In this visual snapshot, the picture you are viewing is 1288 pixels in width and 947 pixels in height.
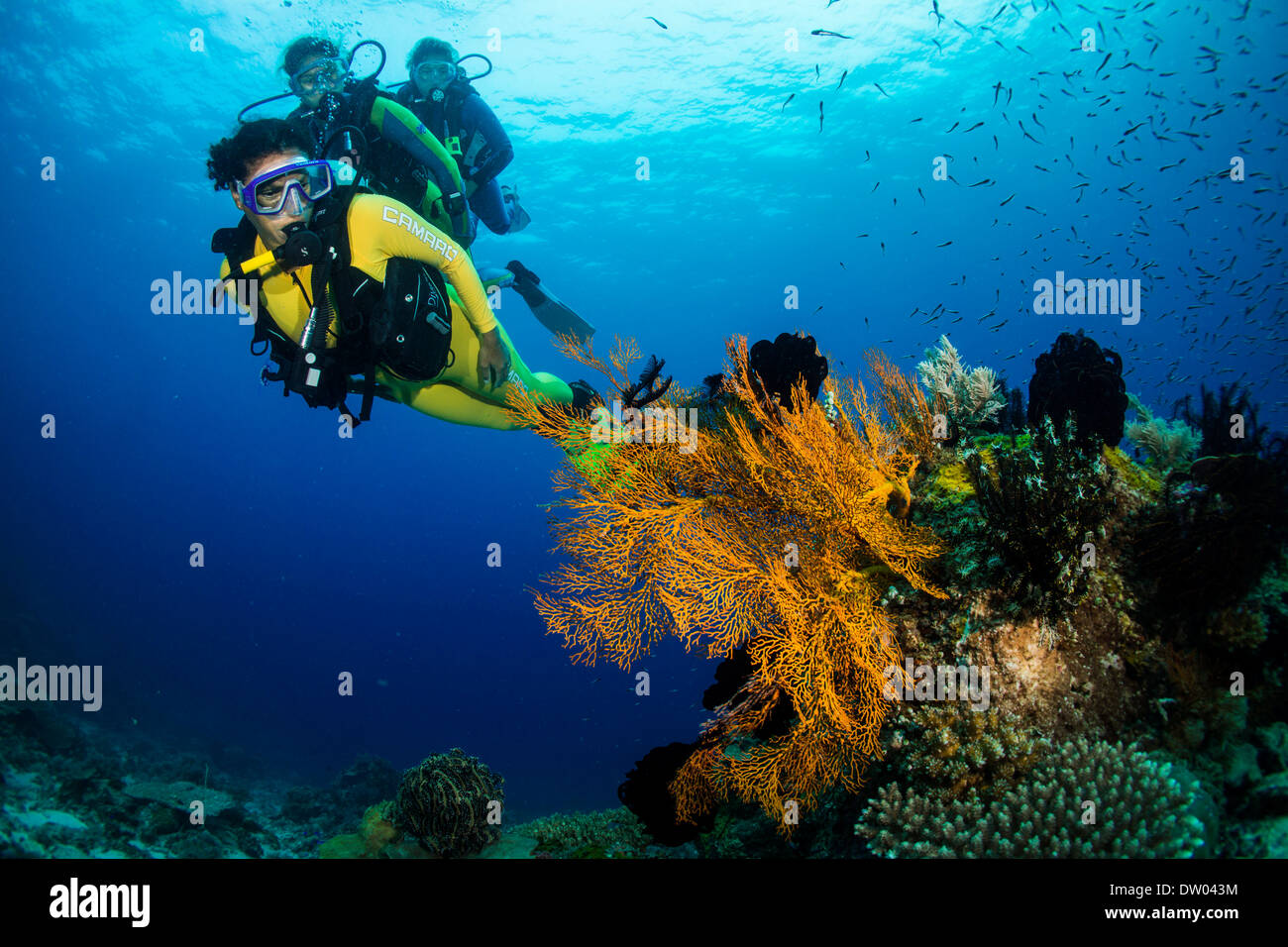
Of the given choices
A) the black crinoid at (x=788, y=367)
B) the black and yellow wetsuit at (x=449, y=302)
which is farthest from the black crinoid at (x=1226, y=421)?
the black and yellow wetsuit at (x=449, y=302)

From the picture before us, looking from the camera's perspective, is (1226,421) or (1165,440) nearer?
(1165,440)

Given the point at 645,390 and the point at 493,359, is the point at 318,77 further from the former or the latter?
the point at 645,390

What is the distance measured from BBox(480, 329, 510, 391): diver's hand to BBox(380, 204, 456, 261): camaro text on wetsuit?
2.73 ft

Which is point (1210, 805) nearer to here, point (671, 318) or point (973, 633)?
point (973, 633)

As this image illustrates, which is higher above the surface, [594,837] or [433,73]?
[433,73]

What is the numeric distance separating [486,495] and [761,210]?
66.7m

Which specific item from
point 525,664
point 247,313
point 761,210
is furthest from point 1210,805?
point 525,664

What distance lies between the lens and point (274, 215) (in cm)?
420

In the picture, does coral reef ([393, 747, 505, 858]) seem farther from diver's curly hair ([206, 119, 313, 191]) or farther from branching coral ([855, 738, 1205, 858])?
diver's curly hair ([206, 119, 313, 191])

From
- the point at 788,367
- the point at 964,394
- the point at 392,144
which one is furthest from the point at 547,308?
the point at 964,394

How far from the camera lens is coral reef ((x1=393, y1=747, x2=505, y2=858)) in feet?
18.9

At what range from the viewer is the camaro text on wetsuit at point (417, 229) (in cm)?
453

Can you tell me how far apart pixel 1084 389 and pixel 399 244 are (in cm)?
615

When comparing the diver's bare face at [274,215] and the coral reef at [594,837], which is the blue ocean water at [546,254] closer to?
the diver's bare face at [274,215]
